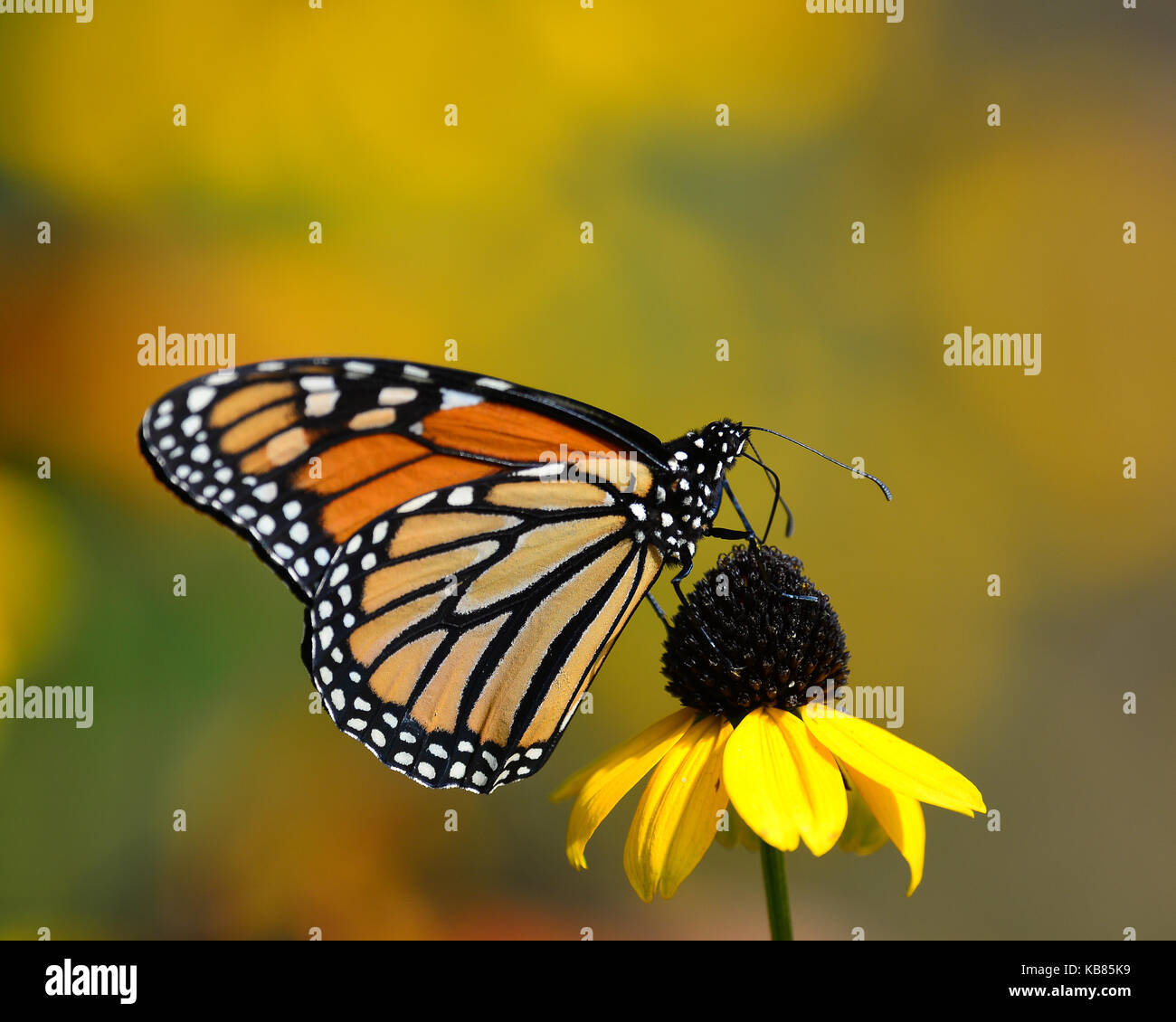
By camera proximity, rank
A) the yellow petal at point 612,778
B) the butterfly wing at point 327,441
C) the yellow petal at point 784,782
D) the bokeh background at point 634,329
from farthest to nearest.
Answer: the bokeh background at point 634,329 → the butterfly wing at point 327,441 → the yellow petal at point 612,778 → the yellow petal at point 784,782

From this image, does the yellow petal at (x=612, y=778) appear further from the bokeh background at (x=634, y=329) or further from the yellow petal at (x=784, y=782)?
the bokeh background at (x=634, y=329)

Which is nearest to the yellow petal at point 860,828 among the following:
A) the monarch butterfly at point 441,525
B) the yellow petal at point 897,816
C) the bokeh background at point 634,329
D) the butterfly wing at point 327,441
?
the yellow petal at point 897,816

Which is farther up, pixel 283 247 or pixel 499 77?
pixel 499 77

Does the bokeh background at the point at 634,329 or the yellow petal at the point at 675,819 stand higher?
the bokeh background at the point at 634,329

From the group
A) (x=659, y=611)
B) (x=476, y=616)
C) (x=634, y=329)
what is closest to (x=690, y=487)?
(x=659, y=611)

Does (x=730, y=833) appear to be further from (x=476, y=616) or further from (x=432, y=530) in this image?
(x=432, y=530)

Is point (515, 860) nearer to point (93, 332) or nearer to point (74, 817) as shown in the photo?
point (74, 817)

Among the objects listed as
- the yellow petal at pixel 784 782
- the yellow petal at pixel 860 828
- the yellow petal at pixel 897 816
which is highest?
the yellow petal at pixel 784 782

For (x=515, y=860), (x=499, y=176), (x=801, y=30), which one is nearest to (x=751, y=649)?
(x=515, y=860)
